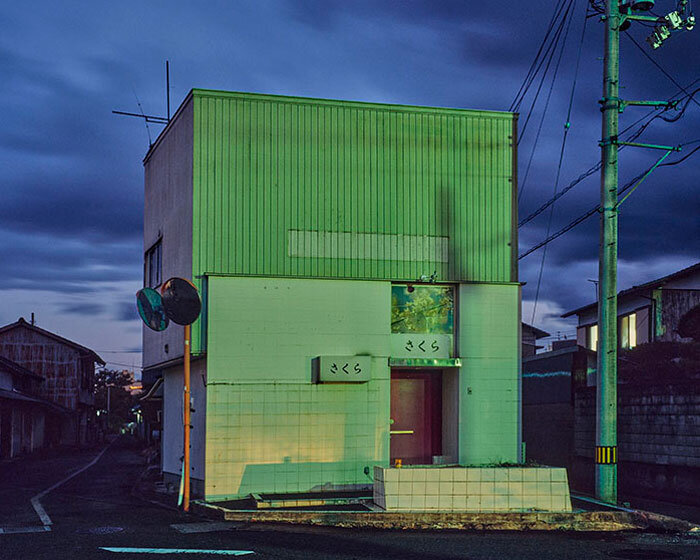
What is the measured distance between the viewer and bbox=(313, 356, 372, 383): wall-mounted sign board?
54.6ft

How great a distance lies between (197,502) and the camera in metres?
15.2

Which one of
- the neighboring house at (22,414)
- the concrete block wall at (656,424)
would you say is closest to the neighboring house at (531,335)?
the neighboring house at (22,414)

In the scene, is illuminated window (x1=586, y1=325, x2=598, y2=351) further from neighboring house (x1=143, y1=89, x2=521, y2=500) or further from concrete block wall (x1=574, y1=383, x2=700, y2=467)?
neighboring house (x1=143, y1=89, x2=521, y2=500)

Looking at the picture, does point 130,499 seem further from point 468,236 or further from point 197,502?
point 468,236

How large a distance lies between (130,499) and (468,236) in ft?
30.2

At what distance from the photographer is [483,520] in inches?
508

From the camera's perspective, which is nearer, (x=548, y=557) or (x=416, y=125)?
(x=548, y=557)

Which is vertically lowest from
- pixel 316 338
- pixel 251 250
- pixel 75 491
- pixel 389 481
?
pixel 75 491

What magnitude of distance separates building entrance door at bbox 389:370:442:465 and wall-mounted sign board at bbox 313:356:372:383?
4.67 ft

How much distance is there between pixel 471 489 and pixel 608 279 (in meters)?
4.84

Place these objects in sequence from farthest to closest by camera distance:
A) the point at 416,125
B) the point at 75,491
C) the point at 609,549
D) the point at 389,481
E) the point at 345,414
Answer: the point at 75,491 → the point at 416,125 → the point at 345,414 → the point at 389,481 → the point at 609,549

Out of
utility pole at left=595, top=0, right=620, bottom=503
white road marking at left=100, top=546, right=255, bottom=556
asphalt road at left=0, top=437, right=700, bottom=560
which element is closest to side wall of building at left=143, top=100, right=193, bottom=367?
asphalt road at left=0, top=437, right=700, bottom=560

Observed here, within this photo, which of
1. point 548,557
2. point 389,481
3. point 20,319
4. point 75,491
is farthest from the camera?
point 20,319

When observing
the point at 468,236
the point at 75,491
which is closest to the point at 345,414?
the point at 468,236
